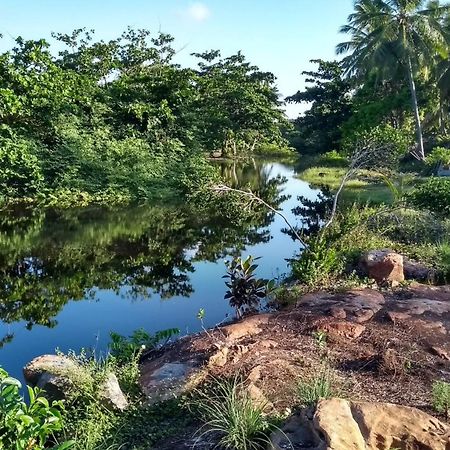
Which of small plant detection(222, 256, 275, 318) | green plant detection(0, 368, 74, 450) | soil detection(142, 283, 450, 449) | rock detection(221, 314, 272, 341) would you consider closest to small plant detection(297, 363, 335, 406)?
soil detection(142, 283, 450, 449)

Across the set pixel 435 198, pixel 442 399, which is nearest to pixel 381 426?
pixel 442 399

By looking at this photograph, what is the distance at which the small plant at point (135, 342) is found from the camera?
697 cm

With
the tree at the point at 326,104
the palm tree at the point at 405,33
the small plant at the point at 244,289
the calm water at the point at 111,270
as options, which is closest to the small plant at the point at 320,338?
the small plant at the point at 244,289

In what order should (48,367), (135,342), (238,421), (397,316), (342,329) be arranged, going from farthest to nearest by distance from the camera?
(135,342) < (397,316) < (342,329) < (48,367) < (238,421)

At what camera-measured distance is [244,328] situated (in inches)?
273

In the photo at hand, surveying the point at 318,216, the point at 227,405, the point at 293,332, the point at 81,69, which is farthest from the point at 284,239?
the point at 81,69

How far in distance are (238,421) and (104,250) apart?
35.4 ft

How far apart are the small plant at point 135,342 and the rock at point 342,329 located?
92.0 inches

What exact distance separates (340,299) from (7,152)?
56.3 ft

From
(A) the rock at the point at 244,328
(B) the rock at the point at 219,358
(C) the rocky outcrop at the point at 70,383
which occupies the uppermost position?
(C) the rocky outcrop at the point at 70,383

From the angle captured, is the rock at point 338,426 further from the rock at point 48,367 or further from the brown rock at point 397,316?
the brown rock at point 397,316

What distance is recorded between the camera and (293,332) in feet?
22.3

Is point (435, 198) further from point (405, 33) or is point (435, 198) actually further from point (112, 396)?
point (405, 33)

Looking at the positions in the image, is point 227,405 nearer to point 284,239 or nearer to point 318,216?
point 284,239
